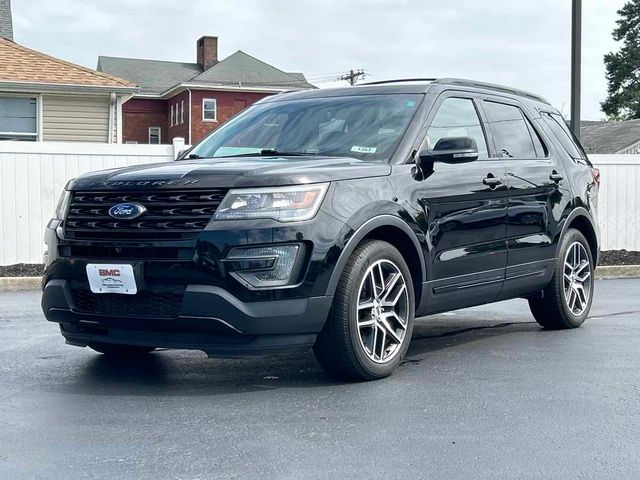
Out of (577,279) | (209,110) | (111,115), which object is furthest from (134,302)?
(209,110)

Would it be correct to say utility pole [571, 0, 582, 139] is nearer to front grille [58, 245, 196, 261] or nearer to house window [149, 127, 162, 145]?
front grille [58, 245, 196, 261]

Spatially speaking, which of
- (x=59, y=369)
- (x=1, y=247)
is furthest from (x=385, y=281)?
(x=1, y=247)

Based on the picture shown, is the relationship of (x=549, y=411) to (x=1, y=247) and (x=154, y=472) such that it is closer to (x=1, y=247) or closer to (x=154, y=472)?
(x=154, y=472)

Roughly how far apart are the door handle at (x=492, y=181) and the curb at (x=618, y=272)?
7415mm

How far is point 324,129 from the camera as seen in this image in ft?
21.1

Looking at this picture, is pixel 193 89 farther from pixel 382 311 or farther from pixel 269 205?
pixel 269 205

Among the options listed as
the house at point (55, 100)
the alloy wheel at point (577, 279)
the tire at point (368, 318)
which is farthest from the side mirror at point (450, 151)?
the house at point (55, 100)

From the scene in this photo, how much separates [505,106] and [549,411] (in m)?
3.14

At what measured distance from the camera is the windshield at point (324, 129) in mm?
6184

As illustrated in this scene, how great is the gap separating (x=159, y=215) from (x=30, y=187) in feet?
28.5

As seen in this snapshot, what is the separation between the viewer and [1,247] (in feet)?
43.4

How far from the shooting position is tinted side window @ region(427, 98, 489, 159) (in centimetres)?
646

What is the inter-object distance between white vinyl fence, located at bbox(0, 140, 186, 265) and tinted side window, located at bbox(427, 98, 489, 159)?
25.4 ft

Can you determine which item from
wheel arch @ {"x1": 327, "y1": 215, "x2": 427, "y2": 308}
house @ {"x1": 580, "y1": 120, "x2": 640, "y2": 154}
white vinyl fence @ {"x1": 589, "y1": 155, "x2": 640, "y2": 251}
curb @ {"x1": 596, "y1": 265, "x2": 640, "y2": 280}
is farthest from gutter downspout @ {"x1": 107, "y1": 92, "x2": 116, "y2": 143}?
house @ {"x1": 580, "y1": 120, "x2": 640, "y2": 154}
